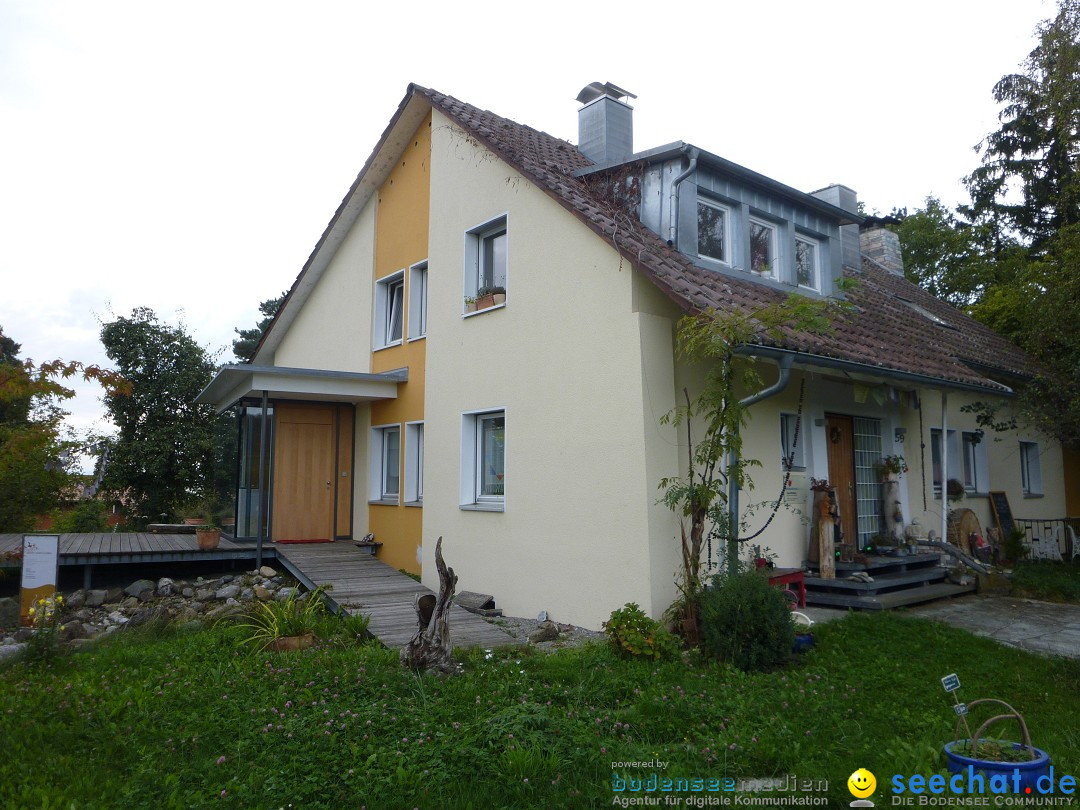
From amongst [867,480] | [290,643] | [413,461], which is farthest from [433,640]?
[867,480]

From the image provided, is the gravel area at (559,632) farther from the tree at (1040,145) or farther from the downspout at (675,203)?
the tree at (1040,145)

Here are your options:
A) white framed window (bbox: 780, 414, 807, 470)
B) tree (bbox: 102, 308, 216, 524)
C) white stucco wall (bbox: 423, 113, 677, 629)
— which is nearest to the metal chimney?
white stucco wall (bbox: 423, 113, 677, 629)

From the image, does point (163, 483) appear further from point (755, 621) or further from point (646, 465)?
point (755, 621)

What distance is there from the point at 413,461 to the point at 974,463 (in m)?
10.2

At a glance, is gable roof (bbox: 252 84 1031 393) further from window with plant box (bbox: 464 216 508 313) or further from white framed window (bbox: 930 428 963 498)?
white framed window (bbox: 930 428 963 498)

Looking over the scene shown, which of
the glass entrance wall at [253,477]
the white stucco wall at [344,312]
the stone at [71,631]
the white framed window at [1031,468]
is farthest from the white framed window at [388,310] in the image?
the white framed window at [1031,468]

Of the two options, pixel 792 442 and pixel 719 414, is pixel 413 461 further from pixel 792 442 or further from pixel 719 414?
pixel 719 414

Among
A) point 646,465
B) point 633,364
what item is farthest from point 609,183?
point 646,465

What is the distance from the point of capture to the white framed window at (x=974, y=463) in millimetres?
14005

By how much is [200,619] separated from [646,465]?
5.77 m

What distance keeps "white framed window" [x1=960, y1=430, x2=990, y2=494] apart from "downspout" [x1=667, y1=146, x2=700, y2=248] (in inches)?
296

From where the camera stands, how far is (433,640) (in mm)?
6707

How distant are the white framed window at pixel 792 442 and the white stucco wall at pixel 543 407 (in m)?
2.27

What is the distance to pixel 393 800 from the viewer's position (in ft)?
13.7
